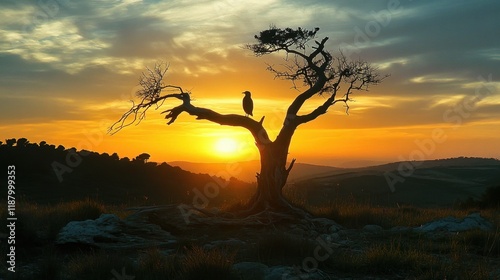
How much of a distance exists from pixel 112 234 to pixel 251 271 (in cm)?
511

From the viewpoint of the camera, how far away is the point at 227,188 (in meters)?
44.1

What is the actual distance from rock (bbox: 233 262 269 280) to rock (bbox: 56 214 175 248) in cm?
390

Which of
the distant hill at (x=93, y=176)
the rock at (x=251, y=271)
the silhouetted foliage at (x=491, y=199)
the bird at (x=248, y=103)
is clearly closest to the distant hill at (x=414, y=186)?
the distant hill at (x=93, y=176)

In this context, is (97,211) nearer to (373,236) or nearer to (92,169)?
(373,236)

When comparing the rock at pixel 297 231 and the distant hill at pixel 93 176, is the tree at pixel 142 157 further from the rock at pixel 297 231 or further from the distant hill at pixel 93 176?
the rock at pixel 297 231

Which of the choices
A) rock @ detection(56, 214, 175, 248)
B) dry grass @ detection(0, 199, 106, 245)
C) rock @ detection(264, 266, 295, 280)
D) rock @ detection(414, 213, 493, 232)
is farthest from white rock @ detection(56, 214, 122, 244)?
rock @ detection(414, 213, 493, 232)

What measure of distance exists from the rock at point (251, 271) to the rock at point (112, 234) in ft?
12.8

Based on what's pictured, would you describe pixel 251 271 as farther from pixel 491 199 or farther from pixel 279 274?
pixel 491 199

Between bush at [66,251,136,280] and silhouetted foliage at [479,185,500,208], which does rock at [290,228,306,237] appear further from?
silhouetted foliage at [479,185,500,208]

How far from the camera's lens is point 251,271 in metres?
7.73

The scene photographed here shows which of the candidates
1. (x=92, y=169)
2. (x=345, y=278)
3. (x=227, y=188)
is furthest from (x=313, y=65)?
(x=92, y=169)

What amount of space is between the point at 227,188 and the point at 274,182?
2820cm

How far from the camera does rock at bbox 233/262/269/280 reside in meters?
7.45

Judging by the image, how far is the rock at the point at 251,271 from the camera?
24.4ft
